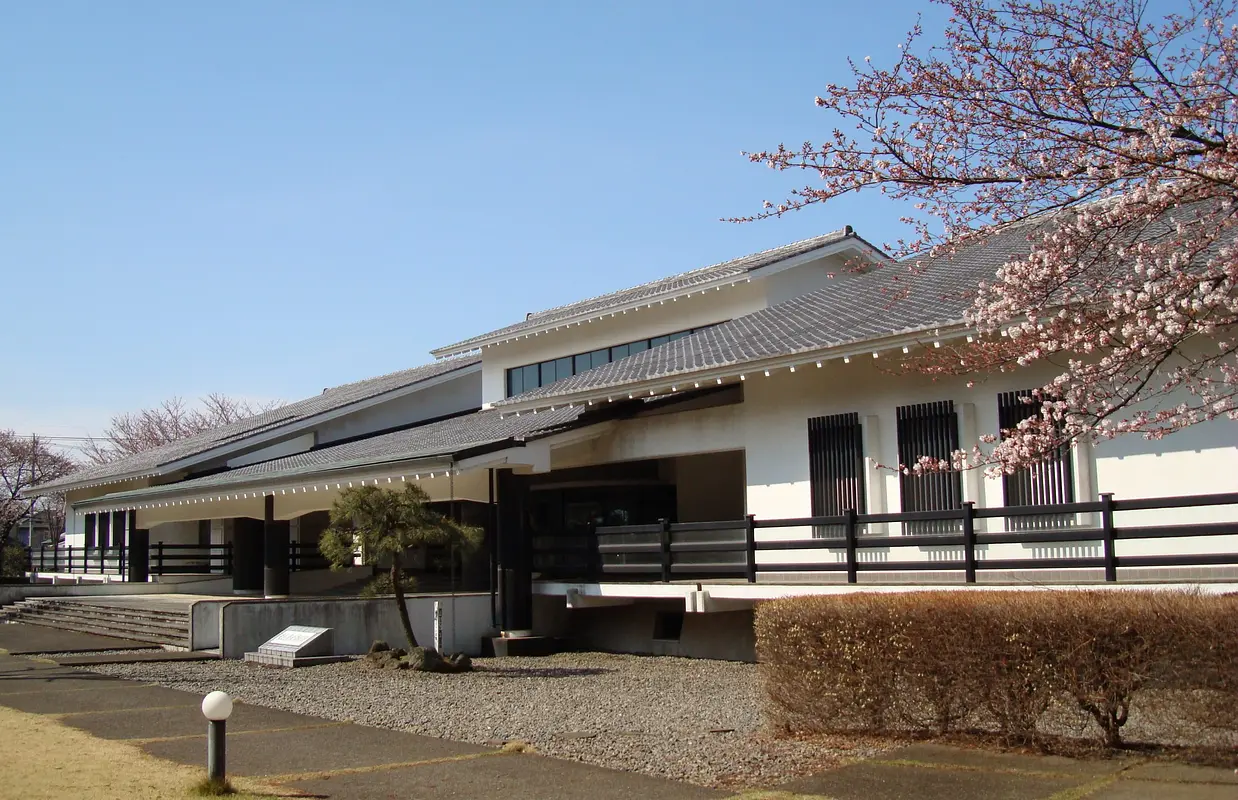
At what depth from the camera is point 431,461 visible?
60.5 ft

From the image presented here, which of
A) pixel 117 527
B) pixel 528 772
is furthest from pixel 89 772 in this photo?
pixel 117 527

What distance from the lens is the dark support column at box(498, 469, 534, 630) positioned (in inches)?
751

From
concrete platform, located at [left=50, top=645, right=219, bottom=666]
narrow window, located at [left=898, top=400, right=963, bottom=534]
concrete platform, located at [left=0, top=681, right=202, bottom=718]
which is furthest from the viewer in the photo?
concrete platform, located at [left=50, top=645, right=219, bottom=666]

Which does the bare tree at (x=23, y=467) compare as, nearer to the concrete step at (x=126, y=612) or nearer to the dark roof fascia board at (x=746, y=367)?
the concrete step at (x=126, y=612)

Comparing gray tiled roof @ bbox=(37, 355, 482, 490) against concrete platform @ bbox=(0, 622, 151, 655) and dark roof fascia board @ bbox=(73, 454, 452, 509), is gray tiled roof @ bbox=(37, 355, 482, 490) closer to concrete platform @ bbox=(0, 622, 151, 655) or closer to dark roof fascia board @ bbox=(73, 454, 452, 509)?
dark roof fascia board @ bbox=(73, 454, 452, 509)

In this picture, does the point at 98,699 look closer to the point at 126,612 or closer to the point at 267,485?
the point at 267,485

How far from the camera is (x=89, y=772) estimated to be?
28.4 feet

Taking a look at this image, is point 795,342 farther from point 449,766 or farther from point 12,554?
point 12,554

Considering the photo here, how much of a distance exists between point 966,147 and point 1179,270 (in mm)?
1726

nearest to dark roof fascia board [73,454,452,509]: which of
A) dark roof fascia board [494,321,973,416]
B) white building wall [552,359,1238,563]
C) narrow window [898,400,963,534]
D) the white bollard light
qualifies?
dark roof fascia board [494,321,973,416]

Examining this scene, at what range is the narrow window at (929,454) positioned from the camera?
1484 centimetres

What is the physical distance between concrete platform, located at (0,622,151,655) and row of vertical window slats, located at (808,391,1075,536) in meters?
12.2

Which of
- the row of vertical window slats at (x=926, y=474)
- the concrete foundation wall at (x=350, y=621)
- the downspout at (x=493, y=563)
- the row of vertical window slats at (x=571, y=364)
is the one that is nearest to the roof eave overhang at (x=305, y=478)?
the downspout at (x=493, y=563)

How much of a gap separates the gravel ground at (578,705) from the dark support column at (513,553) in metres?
1.00
